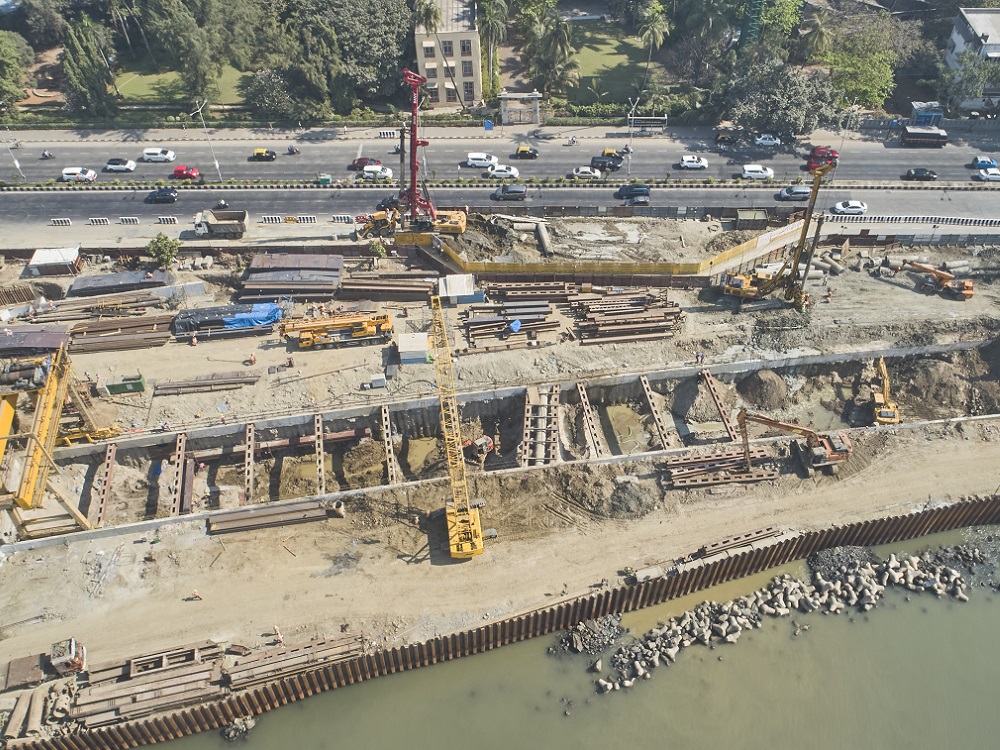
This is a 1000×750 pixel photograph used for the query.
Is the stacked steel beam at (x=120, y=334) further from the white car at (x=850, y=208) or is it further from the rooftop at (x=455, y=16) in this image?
the white car at (x=850, y=208)

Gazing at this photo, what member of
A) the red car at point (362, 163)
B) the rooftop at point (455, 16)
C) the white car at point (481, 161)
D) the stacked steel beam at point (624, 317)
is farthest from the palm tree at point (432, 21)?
the stacked steel beam at point (624, 317)

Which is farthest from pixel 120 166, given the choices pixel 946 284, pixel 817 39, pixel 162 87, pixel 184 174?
pixel 817 39

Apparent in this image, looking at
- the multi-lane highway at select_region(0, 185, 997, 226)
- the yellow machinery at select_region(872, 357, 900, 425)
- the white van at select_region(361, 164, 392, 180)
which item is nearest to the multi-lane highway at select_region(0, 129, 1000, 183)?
the white van at select_region(361, 164, 392, 180)

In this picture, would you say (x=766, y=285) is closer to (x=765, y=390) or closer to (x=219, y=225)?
(x=765, y=390)

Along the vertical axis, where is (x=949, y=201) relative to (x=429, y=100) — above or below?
below

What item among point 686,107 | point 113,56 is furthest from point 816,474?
point 113,56

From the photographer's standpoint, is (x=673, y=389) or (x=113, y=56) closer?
(x=673, y=389)

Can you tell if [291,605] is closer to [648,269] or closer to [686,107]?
[648,269]
